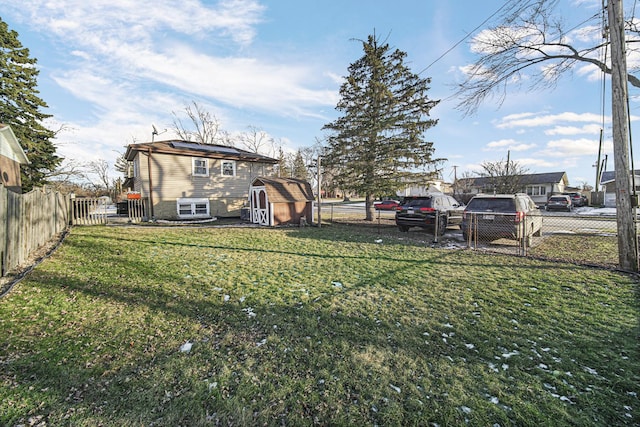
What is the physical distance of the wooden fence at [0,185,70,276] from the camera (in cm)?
503

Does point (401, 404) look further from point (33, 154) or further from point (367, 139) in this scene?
point (33, 154)

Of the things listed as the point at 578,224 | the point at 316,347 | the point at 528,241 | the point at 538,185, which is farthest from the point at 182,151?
the point at 538,185

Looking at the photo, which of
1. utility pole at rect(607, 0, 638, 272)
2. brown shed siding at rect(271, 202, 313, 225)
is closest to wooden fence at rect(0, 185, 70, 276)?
brown shed siding at rect(271, 202, 313, 225)

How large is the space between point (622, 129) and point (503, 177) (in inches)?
1266

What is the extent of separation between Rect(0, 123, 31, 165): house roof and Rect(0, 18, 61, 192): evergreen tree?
5.66 meters

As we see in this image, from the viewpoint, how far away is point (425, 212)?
1121 centimetres

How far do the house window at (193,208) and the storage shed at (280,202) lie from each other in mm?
3939

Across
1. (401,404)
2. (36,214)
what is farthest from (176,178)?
(401,404)

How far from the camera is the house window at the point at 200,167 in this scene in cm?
1747

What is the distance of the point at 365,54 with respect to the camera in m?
15.7

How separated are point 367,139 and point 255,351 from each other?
14.3 metres

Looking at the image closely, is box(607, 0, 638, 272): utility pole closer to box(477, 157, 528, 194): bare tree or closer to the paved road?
the paved road

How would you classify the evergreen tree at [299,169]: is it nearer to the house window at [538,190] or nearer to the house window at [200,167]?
the house window at [200,167]

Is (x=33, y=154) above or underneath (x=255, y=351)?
above
